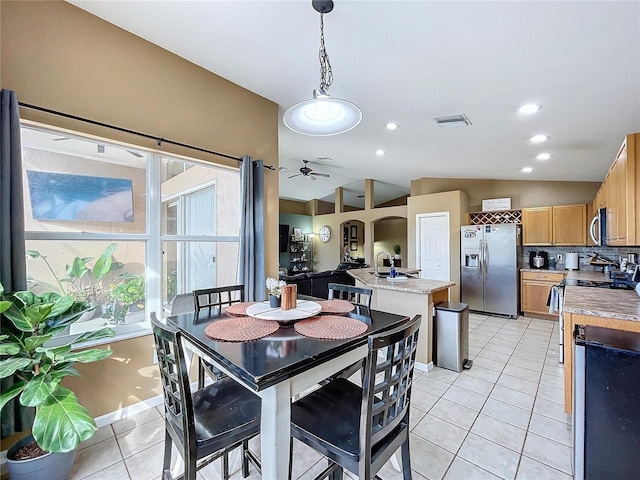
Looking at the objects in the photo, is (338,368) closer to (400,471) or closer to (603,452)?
(400,471)

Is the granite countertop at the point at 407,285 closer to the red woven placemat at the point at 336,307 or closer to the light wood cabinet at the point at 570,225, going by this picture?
the red woven placemat at the point at 336,307

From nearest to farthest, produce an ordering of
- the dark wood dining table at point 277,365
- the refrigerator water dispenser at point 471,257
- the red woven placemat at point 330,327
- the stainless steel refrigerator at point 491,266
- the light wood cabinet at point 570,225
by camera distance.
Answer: the dark wood dining table at point 277,365
the red woven placemat at point 330,327
the light wood cabinet at point 570,225
the stainless steel refrigerator at point 491,266
the refrigerator water dispenser at point 471,257

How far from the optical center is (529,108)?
2.62 m

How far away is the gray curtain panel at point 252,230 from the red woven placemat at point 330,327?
1.28m

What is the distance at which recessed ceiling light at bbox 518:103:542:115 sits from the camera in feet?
8.42

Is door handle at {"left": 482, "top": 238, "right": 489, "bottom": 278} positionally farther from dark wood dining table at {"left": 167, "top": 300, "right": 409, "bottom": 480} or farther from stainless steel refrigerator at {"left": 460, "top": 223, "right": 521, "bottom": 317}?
dark wood dining table at {"left": 167, "top": 300, "right": 409, "bottom": 480}

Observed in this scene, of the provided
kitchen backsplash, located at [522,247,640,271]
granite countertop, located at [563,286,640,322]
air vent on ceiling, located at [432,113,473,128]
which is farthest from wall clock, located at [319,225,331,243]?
granite countertop, located at [563,286,640,322]

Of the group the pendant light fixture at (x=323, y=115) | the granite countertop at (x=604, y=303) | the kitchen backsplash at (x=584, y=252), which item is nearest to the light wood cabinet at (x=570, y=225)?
the kitchen backsplash at (x=584, y=252)

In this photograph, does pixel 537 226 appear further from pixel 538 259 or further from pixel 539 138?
pixel 539 138

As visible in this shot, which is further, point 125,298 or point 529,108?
point 529,108

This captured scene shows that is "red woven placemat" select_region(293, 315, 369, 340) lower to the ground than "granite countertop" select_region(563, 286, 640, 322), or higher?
higher

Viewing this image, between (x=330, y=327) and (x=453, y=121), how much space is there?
2702 millimetres

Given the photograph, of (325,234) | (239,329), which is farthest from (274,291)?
(325,234)

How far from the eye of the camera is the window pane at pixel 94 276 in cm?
204
